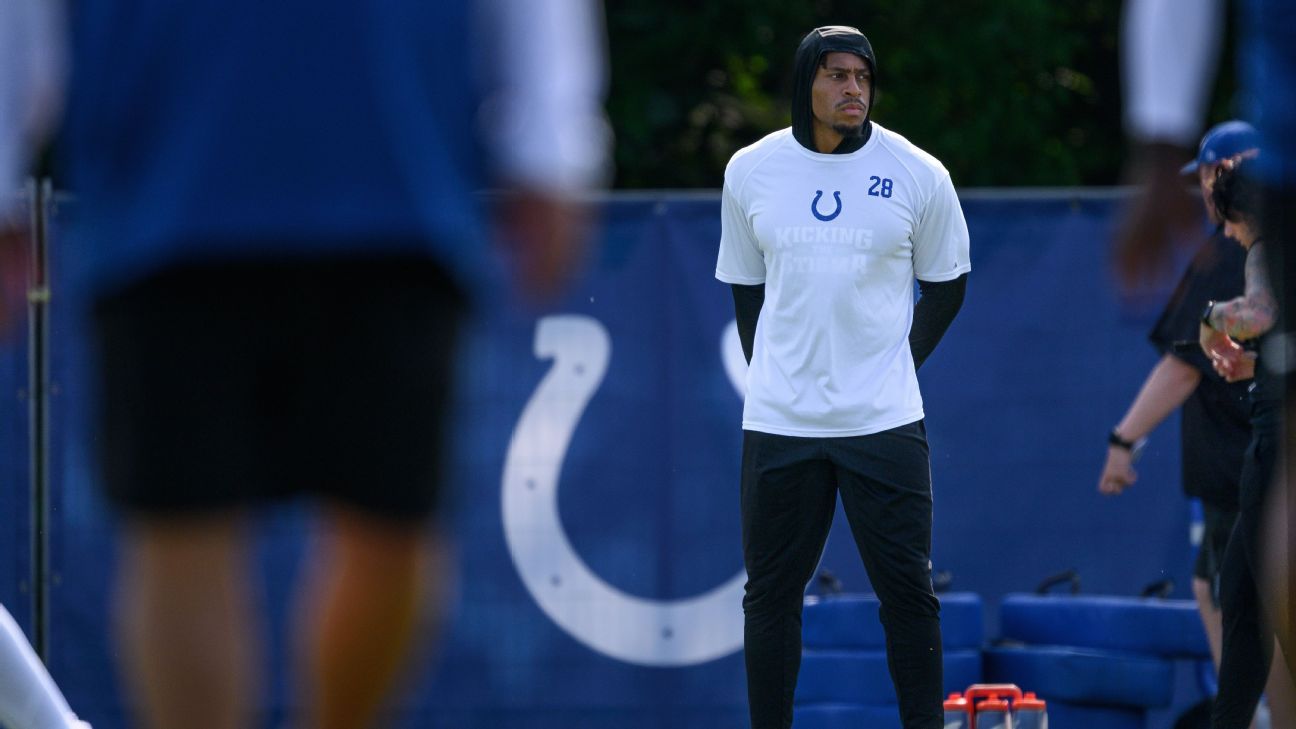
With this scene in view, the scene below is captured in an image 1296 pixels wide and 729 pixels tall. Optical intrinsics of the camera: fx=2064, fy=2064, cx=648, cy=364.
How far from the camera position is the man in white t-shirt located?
5613 millimetres

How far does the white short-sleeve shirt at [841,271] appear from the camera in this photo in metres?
5.64

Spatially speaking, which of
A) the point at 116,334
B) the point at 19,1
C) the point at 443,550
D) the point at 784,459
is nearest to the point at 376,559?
the point at 443,550

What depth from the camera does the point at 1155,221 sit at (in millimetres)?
2473

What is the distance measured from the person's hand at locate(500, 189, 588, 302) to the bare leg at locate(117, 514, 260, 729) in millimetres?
471

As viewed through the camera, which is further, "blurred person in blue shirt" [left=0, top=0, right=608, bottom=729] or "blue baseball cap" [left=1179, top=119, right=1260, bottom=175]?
"blue baseball cap" [left=1179, top=119, right=1260, bottom=175]

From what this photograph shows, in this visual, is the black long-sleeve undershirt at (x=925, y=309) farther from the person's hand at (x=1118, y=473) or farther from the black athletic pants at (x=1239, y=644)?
the person's hand at (x=1118, y=473)

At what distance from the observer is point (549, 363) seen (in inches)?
328

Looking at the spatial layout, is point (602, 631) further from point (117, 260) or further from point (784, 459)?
point (117, 260)

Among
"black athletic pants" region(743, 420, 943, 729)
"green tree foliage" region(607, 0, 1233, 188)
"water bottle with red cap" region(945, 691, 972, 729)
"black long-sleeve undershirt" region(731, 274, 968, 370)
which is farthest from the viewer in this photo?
"green tree foliage" region(607, 0, 1233, 188)

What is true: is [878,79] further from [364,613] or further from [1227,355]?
[364,613]

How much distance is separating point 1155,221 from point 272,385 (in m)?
1.10

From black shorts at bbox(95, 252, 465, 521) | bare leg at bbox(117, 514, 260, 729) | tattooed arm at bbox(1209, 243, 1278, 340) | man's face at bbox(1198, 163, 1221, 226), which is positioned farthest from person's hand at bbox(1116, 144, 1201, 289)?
man's face at bbox(1198, 163, 1221, 226)

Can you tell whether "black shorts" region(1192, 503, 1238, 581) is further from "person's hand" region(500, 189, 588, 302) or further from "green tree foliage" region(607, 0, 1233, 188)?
"green tree foliage" region(607, 0, 1233, 188)

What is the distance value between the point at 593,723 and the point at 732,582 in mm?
788
